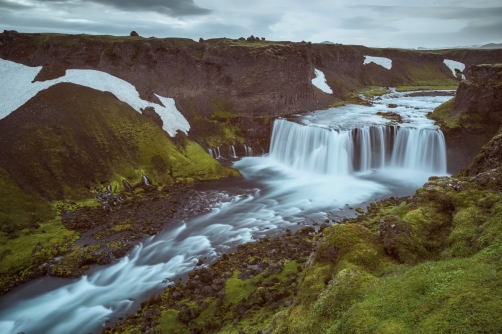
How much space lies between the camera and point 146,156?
141 ft

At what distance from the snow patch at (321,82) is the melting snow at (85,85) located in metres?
45.1

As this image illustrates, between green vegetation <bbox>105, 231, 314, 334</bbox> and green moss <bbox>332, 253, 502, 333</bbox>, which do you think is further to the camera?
green vegetation <bbox>105, 231, 314, 334</bbox>

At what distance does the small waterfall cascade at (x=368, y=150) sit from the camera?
146ft

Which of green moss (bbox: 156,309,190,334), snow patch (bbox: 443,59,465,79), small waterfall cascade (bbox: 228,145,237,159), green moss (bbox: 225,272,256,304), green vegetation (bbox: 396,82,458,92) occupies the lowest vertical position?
green moss (bbox: 156,309,190,334)

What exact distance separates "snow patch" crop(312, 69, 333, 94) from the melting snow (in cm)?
4515

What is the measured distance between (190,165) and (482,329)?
39.3 metres

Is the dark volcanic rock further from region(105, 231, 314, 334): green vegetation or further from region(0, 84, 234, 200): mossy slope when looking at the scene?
region(105, 231, 314, 334): green vegetation

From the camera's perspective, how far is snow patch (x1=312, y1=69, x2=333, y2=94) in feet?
283

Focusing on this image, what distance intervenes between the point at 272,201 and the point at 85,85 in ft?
109

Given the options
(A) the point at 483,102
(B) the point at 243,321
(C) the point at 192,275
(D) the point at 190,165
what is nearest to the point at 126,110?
(D) the point at 190,165

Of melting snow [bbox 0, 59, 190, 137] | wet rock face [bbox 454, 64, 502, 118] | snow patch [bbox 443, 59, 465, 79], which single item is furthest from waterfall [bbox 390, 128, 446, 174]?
snow patch [bbox 443, 59, 465, 79]

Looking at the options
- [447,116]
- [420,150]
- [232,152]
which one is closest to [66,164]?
[232,152]

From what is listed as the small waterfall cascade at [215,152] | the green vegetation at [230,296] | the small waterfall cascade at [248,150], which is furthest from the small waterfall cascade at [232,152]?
the green vegetation at [230,296]

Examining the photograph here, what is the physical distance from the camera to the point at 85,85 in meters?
48.3
